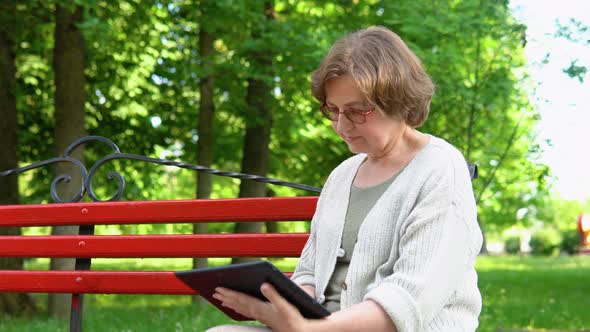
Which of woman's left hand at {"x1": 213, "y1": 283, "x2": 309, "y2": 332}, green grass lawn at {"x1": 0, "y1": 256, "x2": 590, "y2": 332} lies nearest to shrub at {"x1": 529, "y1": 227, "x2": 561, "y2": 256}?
green grass lawn at {"x1": 0, "y1": 256, "x2": 590, "y2": 332}

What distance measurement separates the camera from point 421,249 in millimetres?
2562

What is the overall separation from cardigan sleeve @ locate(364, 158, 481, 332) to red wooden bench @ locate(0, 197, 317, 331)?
1276 millimetres

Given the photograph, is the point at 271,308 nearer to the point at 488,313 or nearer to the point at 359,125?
the point at 359,125

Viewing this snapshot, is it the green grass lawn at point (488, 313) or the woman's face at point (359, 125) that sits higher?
the woman's face at point (359, 125)

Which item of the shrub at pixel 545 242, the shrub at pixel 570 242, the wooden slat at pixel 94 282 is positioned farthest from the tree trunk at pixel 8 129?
the shrub at pixel 545 242

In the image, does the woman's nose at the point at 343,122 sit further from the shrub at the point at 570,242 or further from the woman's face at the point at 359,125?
the shrub at the point at 570,242

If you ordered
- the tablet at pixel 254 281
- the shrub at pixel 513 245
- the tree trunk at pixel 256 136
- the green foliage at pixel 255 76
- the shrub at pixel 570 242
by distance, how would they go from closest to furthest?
the tablet at pixel 254 281 < the green foliage at pixel 255 76 < the tree trunk at pixel 256 136 < the shrub at pixel 570 242 < the shrub at pixel 513 245

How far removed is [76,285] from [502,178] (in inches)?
239

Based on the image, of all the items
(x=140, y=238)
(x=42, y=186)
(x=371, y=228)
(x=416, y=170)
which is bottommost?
(x=42, y=186)

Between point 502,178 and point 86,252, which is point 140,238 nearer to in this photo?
point 86,252

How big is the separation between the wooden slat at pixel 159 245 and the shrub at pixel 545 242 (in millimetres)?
46885

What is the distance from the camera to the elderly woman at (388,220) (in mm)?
2508

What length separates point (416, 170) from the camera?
2.74m

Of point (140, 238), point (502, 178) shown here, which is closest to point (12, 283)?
point (140, 238)
